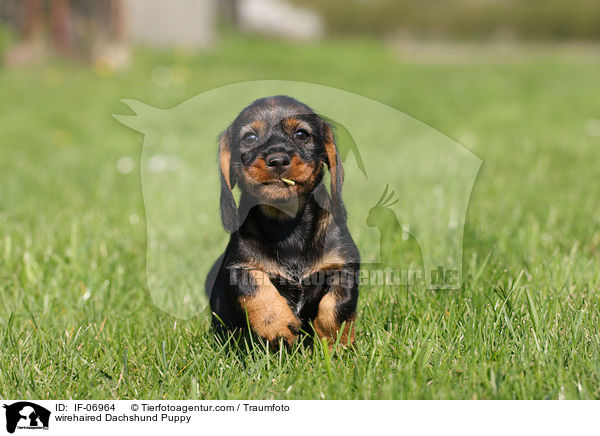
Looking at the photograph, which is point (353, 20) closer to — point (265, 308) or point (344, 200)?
point (344, 200)

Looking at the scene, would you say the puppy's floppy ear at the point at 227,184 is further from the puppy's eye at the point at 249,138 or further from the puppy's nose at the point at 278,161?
the puppy's nose at the point at 278,161

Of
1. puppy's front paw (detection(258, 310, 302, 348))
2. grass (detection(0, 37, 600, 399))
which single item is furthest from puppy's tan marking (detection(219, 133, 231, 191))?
grass (detection(0, 37, 600, 399))

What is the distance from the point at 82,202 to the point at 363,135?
2.77 meters

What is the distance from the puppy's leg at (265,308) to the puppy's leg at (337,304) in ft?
0.33

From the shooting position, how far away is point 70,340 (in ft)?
7.41

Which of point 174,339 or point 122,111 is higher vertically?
point 122,111

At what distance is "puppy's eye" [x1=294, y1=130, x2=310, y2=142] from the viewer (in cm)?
180

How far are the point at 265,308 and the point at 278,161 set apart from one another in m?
0.45

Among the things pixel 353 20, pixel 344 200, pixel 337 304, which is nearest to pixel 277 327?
pixel 337 304

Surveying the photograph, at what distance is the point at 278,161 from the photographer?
1.70 meters

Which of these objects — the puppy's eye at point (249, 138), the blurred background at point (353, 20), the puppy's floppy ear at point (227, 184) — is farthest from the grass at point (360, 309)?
the blurred background at point (353, 20)

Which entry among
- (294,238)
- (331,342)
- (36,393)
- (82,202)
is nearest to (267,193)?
(294,238)
